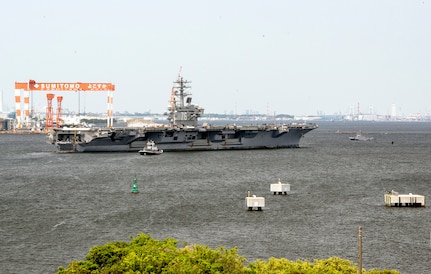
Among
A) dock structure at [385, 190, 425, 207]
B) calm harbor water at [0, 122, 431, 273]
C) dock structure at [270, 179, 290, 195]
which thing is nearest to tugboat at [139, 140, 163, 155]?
calm harbor water at [0, 122, 431, 273]

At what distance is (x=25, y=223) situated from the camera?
98.6 ft

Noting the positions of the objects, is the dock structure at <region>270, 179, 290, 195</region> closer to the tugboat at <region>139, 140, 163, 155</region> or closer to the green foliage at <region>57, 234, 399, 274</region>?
the green foliage at <region>57, 234, 399, 274</region>

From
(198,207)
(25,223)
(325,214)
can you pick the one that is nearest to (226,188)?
(198,207)

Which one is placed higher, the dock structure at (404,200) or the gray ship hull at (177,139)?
the gray ship hull at (177,139)

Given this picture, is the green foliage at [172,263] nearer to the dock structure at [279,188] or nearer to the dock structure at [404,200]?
A: the dock structure at [404,200]

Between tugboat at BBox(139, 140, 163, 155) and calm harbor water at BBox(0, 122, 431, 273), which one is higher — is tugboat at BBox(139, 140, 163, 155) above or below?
above

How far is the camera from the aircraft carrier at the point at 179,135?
6912 centimetres

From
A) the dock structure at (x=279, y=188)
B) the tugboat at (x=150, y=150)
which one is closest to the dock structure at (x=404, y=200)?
the dock structure at (x=279, y=188)

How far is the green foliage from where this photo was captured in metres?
16.0

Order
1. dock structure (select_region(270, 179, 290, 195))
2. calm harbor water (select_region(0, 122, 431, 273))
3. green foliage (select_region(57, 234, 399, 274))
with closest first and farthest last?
green foliage (select_region(57, 234, 399, 274))
calm harbor water (select_region(0, 122, 431, 273))
dock structure (select_region(270, 179, 290, 195))

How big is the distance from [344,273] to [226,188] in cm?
2519

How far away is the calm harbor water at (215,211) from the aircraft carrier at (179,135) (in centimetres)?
929

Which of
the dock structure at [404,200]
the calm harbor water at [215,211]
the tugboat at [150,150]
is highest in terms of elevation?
the tugboat at [150,150]

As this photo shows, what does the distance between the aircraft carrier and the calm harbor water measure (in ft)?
30.5
